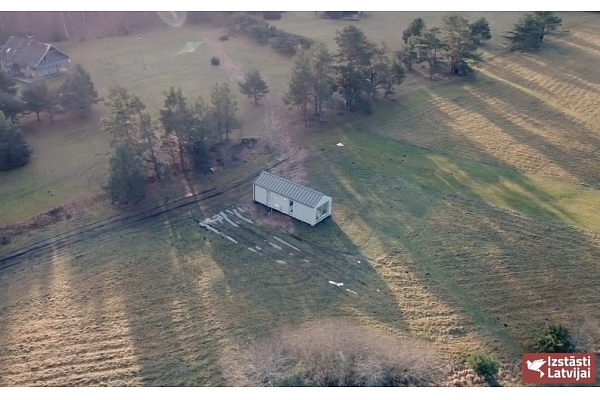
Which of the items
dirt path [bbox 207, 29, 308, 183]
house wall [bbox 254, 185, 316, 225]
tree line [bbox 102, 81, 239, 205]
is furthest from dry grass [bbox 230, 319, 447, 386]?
dirt path [bbox 207, 29, 308, 183]

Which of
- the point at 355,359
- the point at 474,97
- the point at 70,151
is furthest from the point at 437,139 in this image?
the point at 70,151

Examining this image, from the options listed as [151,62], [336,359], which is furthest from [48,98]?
Answer: [336,359]

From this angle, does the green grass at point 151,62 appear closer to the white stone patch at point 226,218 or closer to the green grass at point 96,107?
the green grass at point 96,107

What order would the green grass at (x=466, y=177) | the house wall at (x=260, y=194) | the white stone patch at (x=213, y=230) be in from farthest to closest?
1. the green grass at (x=466, y=177)
2. the house wall at (x=260, y=194)
3. the white stone patch at (x=213, y=230)

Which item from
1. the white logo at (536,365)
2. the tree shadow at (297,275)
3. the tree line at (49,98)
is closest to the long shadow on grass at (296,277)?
the tree shadow at (297,275)

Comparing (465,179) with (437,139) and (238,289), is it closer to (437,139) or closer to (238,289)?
(437,139)

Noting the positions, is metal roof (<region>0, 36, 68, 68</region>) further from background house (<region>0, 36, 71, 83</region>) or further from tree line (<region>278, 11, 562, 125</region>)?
tree line (<region>278, 11, 562, 125</region>)
